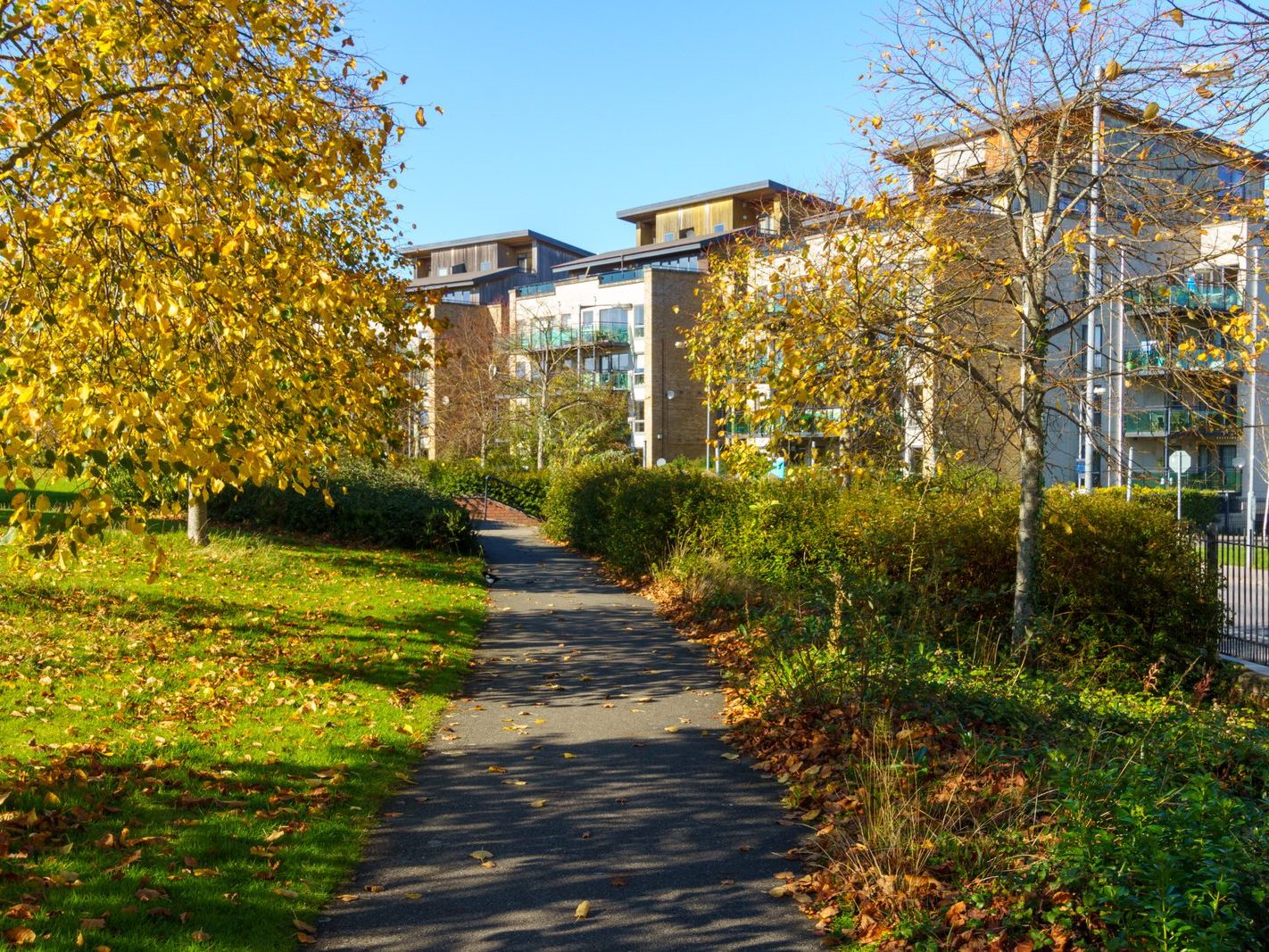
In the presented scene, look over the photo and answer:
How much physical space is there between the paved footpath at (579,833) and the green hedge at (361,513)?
11.0m

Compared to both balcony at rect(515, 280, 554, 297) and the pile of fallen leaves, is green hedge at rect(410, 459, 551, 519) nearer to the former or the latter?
balcony at rect(515, 280, 554, 297)

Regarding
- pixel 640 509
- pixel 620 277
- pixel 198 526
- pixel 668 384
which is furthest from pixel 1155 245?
pixel 620 277

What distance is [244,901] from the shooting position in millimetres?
5008

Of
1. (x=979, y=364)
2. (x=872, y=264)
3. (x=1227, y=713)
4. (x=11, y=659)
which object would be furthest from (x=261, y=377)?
(x=979, y=364)

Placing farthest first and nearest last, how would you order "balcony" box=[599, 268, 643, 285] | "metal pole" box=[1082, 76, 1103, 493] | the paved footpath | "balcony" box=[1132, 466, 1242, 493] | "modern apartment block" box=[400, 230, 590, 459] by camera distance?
"balcony" box=[599, 268, 643, 285] < "modern apartment block" box=[400, 230, 590, 459] < "balcony" box=[1132, 466, 1242, 493] < "metal pole" box=[1082, 76, 1103, 493] < the paved footpath

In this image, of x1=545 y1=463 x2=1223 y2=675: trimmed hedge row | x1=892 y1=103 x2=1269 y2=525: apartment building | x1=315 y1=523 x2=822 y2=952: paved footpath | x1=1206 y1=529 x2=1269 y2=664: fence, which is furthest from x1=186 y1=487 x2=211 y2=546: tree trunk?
x1=1206 y1=529 x2=1269 y2=664: fence

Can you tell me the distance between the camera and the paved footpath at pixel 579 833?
4.92 metres

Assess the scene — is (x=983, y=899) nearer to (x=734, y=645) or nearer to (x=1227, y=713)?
(x=1227, y=713)

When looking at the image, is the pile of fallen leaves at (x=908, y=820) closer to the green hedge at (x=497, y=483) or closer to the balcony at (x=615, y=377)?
the green hedge at (x=497, y=483)

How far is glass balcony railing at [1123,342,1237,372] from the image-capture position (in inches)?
367

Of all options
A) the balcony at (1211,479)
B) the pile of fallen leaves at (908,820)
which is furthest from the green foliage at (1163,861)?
the balcony at (1211,479)

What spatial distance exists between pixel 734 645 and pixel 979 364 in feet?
16.4

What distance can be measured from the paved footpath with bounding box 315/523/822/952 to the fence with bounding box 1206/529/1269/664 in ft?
26.8

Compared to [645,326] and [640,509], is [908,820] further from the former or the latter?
[645,326]
